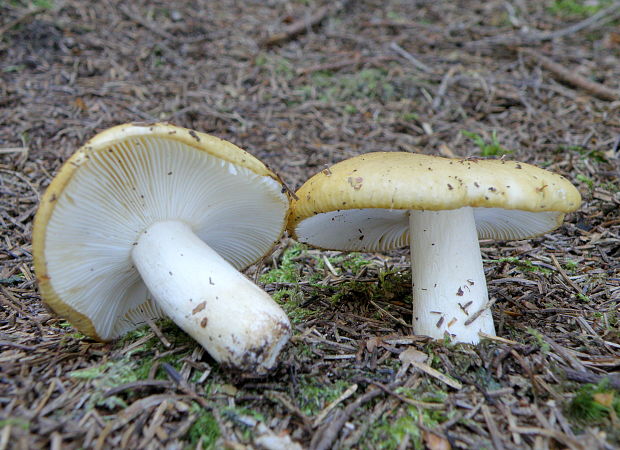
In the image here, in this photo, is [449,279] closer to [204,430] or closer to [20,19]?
[204,430]

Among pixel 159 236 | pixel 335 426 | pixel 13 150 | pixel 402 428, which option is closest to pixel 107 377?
pixel 159 236

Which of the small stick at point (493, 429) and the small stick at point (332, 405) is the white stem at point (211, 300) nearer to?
the small stick at point (332, 405)

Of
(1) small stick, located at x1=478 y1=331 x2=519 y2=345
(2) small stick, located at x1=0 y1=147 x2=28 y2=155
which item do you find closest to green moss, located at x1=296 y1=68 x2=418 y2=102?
(2) small stick, located at x1=0 y1=147 x2=28 y2=155

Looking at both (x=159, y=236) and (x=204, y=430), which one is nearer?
(x=204, y=430)

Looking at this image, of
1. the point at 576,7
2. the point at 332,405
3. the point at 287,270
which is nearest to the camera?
the point at 332,405

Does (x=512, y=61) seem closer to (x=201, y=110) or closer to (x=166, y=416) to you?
(x=201, y=110)

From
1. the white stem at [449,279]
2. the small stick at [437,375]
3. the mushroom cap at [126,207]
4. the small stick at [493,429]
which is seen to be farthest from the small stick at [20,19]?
the small stick at [493,429]
